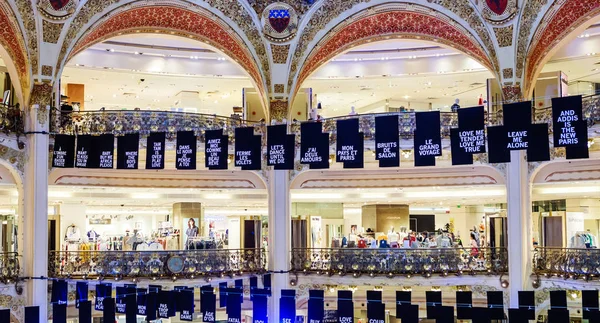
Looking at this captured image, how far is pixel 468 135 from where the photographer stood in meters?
15.3

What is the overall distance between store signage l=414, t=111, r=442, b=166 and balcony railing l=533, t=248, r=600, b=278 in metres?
Answer: 4.11

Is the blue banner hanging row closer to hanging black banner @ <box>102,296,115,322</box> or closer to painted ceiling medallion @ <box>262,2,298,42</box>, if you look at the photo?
hanging black banner @ <box>102,296,115,322</box>

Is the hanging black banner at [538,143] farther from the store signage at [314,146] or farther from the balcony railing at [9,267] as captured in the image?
the balcony railing at [9,267]

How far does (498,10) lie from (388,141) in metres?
4.56

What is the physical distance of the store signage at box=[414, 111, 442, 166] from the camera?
15.8 meters

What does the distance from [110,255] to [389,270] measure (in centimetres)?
689

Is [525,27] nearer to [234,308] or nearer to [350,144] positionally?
[350,144]

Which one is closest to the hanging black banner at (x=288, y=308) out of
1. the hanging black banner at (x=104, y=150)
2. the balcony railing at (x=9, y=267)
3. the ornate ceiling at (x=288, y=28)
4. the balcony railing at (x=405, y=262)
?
the balcony railing at (x=405, y=262)

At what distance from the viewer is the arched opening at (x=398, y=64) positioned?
19.0 metres

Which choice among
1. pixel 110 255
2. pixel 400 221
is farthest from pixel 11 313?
pixel 400 221

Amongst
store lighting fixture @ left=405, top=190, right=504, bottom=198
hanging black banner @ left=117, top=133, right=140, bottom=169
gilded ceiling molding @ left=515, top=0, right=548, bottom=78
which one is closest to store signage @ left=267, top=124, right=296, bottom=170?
hanging black banner @ left=117, top=133, right=140, bottom=169

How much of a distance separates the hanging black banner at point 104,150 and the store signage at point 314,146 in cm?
441

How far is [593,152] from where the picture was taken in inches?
699

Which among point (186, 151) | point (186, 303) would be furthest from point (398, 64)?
point (186, 303)
